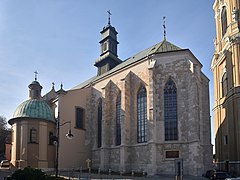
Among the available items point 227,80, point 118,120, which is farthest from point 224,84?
point 118,120

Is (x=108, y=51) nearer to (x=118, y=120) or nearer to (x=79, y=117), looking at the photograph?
(x=79, y=117)

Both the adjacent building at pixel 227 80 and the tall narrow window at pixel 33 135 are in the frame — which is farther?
the tall narrow window at pixel 33 135

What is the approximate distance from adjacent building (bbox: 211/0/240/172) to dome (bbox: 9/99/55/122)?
21.3m

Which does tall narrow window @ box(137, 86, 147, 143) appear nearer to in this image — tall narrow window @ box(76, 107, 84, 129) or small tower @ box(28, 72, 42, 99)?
tall narrow window @ box(76, 107, 84, 129)

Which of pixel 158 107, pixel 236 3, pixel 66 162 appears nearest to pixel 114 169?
pixel 66 162

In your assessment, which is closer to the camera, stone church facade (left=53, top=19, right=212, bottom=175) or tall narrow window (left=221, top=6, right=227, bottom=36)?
stone church facade (left=53, top=19, right=212, bottom=175)

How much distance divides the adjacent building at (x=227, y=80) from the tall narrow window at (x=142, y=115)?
942 cm

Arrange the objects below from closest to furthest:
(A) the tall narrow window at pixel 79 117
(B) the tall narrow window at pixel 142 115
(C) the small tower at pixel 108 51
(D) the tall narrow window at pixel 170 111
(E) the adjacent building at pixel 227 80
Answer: (D) the tall narrow window at pixel 170 111 → (E) the adjacent building at pixel 227 80 → (B) the tall narrow window at pixel 142 115 → (A) the tall narrow window at pixel 79 117 → (C) the small tower at pixel 108 51

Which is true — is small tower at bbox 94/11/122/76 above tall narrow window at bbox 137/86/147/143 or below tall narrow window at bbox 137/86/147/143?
above

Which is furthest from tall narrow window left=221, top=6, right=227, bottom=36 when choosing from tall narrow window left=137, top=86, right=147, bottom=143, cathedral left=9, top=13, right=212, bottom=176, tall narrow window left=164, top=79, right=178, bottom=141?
tall narrow window left=137, top=86, right=147, bottom=143

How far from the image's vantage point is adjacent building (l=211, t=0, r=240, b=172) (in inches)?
1391

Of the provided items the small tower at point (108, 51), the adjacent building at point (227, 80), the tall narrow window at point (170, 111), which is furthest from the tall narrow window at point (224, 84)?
the small tower at point (108, 51)

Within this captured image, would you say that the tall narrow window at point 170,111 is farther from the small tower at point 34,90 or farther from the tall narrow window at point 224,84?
the small tower at point 34,90

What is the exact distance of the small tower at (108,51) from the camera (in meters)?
52.7
